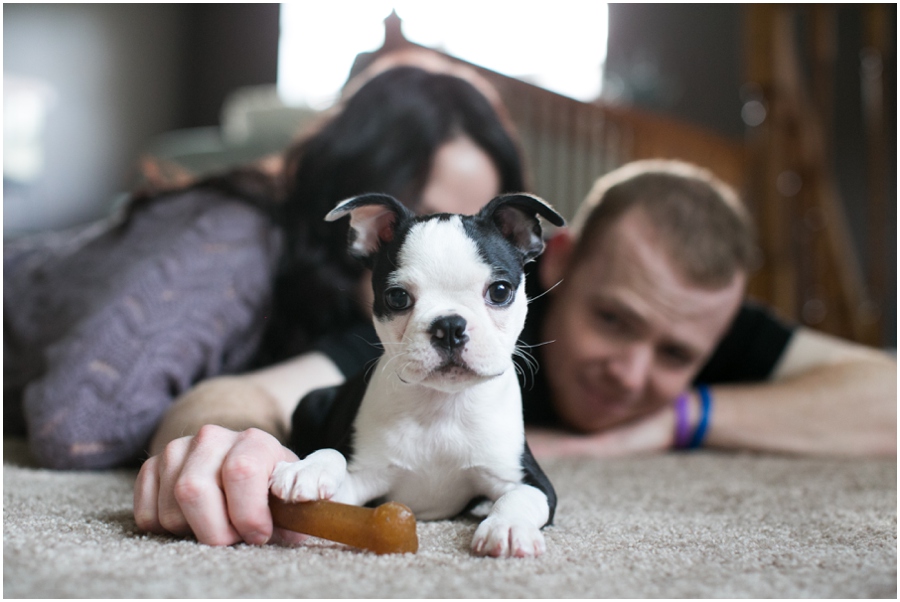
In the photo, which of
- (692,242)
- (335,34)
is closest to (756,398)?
(692,242)

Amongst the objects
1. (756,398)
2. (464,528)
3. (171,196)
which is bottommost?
(756,398)

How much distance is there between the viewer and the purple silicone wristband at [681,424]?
1480 millimetres

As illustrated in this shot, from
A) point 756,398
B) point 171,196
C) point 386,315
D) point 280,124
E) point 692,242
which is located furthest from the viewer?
point 280,124

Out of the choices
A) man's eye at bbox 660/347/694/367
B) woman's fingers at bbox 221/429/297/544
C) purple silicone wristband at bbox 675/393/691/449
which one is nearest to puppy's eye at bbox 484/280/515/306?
woman's fingers at bbox 221/429/297/544

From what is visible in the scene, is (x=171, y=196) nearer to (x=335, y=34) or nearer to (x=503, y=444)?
(x=503, y=444)

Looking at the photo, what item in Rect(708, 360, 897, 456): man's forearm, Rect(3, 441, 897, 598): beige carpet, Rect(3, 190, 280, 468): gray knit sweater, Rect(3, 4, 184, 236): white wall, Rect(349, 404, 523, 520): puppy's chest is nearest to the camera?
Rect(3, 441, 897, 598): beige carpet

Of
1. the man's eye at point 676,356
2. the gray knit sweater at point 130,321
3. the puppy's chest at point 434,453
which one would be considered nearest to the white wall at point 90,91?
the gray knit sweater at point 130,321

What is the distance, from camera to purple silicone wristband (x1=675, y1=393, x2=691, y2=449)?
1.48 meters

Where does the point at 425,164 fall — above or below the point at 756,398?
above

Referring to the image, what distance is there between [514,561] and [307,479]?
0.17 m

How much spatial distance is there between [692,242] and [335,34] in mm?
5444

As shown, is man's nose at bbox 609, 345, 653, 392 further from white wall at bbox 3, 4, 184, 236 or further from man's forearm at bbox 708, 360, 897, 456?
white wall at bbox 3, 4, 184, 236

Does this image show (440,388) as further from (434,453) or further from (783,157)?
(783,157)

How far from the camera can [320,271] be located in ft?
4.48
